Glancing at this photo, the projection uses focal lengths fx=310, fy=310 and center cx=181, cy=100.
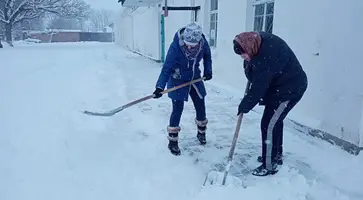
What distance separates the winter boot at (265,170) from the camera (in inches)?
117

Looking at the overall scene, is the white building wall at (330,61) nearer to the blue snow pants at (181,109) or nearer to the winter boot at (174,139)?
the blue snow pants at (181,109)

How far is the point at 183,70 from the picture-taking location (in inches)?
133

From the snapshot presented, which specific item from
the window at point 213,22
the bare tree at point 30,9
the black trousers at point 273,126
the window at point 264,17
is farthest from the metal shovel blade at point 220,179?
the bare tree at point 30,9

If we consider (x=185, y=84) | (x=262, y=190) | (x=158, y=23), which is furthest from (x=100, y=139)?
(x=158, y=23)

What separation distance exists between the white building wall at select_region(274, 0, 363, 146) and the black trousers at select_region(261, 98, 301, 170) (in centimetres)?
98

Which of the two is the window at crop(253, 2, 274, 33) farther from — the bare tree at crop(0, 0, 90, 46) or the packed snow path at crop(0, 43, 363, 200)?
the bare tree at crop(0, 0, 90, 46)

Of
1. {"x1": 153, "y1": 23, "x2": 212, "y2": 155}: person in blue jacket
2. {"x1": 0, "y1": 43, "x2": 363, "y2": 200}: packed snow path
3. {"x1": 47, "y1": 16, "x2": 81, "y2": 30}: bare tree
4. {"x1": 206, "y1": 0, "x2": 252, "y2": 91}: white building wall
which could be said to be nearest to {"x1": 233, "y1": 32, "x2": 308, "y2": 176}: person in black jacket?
{"x1": 0, "y1": 43, "x2": 363, "y2": 200}: packed snow path

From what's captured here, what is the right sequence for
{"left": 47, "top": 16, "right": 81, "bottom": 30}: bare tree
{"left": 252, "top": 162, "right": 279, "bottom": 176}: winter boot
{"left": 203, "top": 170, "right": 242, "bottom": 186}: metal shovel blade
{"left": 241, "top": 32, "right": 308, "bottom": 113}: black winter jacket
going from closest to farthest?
{"left": 241, "top": 32, "right": 308, "bottom": 113}: black winter jacket < {"left": 203, "top": 170, "right": 242, "bottom": 186}: metal shovel blade < {"left": 252, "top": 162, "right": 279, "bottom": 176}: winter boot < {"left": 47, "top": 16, "right": 81, "bottom": 30}: bare tree

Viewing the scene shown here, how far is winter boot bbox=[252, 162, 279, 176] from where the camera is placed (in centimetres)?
298

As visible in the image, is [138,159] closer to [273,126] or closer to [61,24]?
[273,126]

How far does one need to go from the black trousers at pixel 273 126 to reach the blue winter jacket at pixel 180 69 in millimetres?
898

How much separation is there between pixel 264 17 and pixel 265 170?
353 centimetres

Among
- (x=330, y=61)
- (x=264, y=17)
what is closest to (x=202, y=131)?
(x=330, y=61)

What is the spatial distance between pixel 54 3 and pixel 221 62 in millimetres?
26205
